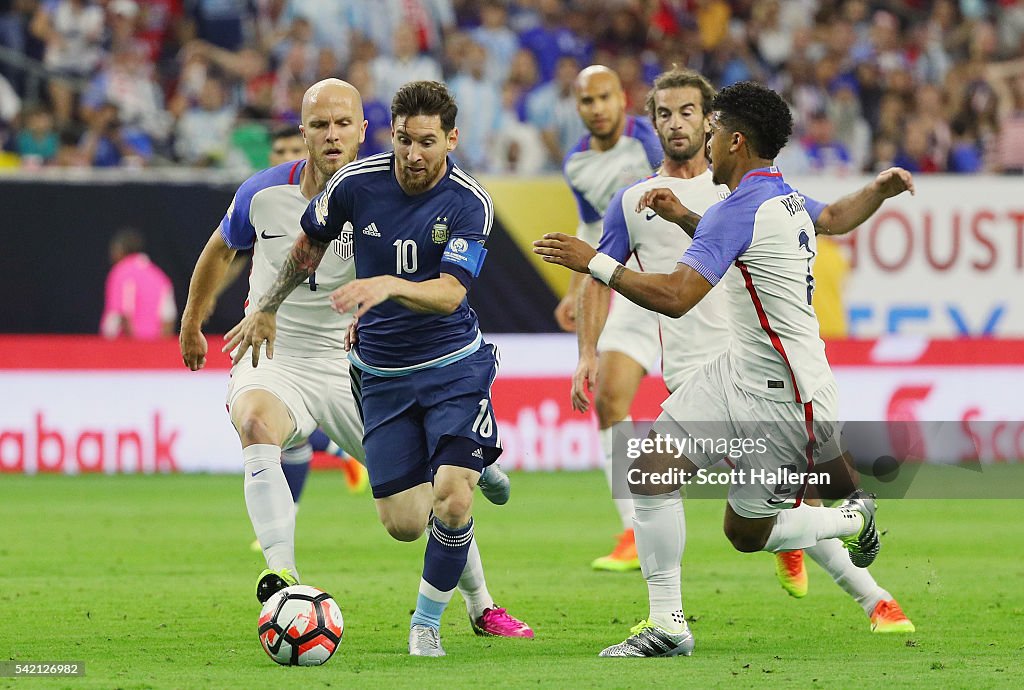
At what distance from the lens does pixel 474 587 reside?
7352 millimetres

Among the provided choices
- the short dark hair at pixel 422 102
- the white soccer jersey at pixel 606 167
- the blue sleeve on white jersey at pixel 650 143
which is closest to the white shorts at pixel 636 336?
the white soccer jersey at pixel 606 167

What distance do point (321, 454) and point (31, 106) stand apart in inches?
212

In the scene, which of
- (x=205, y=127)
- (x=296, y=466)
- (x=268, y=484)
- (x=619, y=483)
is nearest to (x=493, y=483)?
(x=268, y=484)

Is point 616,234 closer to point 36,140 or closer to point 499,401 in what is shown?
point 499,401

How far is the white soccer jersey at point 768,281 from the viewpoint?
645 cm

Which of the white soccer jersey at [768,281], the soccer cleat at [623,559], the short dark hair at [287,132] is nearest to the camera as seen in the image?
the white soccer jersey at [768,281]

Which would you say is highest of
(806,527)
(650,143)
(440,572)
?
(650,143)

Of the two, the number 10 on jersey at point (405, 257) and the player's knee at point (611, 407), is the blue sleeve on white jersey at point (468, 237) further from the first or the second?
the player's knee at point (611, 407)

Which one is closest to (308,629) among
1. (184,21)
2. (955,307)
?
(955,307)

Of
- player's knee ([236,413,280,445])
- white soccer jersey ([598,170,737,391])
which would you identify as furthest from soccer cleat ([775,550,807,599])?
player's knee ([236,413,280,445])

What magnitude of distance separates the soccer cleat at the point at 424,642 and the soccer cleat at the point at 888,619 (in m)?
2.07

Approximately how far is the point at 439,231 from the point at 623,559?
3.51 metres

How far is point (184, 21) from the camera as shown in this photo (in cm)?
1894

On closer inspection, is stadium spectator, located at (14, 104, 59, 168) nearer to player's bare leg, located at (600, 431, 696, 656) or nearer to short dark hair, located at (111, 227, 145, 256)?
short dark hair, located at (111, 227, 145, 256)
